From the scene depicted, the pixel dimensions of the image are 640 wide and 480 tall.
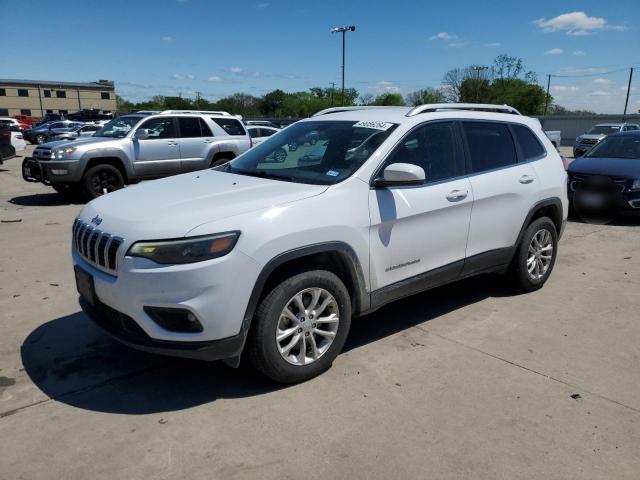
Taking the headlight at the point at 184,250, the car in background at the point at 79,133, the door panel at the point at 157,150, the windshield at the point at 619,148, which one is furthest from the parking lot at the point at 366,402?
the car in background at the point at 79,133

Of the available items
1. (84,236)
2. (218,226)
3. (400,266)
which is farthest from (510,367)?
(84,236)

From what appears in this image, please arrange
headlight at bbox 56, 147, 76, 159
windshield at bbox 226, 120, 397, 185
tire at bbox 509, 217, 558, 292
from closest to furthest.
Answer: windshield at bbox 226, 120, 397, 185 → tire at bbox 509, 217, 558, 292 → headlight at bbox 56, 147, 76, 159

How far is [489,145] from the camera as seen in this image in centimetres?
471

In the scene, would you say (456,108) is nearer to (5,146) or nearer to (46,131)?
(5,146)

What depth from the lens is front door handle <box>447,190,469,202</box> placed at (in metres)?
4.16

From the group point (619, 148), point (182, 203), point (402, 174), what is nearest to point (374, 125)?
point (402, 174)

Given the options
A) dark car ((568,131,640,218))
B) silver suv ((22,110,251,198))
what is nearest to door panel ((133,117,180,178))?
silver suv ((22,110,251,198))

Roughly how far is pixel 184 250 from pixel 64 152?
851 centimetres

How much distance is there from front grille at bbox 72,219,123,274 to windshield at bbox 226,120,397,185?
130cm

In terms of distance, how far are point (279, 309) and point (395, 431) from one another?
975 millimetres

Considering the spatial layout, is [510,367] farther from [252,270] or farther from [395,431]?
[252,270]

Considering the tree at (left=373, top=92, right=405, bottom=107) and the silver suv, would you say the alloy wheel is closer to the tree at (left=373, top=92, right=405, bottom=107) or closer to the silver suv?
the silver suv

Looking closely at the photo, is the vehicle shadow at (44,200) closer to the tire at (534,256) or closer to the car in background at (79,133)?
the car in background at (79,133)

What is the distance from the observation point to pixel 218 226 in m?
3.01
